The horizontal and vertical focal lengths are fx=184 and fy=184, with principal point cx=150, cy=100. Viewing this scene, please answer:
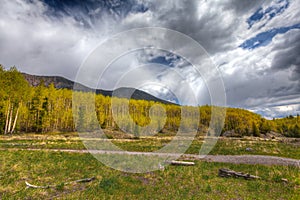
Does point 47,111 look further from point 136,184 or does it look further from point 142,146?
point 136,184

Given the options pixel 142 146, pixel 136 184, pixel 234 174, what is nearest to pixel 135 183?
pixel 136 184

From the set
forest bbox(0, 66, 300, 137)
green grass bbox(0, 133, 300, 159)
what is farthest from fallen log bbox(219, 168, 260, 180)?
forest bbox(0, 66, 300, 137)

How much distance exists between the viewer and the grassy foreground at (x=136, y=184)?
10.1 m

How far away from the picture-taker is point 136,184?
1193cm

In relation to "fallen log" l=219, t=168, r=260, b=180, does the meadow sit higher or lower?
lower

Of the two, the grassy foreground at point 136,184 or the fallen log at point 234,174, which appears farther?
the fallen log at point 234,174

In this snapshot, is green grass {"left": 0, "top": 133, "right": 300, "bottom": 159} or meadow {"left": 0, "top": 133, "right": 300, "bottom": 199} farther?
green grass {"left": 0, "top": 133, "right": 300, "bottom": 159}

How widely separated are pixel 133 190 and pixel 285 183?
9.96 meters

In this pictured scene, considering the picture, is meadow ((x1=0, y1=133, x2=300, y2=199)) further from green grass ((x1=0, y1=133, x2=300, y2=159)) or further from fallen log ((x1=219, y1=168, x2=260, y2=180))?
green grass ((x1=0, y1=133, x2=300, y2=159))

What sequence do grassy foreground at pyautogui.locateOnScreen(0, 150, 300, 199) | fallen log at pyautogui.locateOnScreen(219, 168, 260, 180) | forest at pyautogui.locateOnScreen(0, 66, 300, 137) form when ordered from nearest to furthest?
grassy foreground at pyautogui.locateOnScreen(0, 150, 300, 199) → fallen log at pyautogui.locateOnScreen(219, 168, 260, 180) → forest at pyautogui.locateOnScreen(0, 66, 300, 137)

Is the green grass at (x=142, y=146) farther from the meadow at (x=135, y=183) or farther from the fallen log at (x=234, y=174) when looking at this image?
the fallen log at (x=234, y=174)

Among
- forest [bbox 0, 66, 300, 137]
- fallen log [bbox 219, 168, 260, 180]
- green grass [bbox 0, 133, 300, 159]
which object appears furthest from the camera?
forest [bbox 0, 66, 300, 137]

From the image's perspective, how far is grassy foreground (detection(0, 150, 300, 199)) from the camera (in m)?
10.1

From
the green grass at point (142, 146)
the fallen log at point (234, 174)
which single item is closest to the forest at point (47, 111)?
the green grass at point (142, 146)
